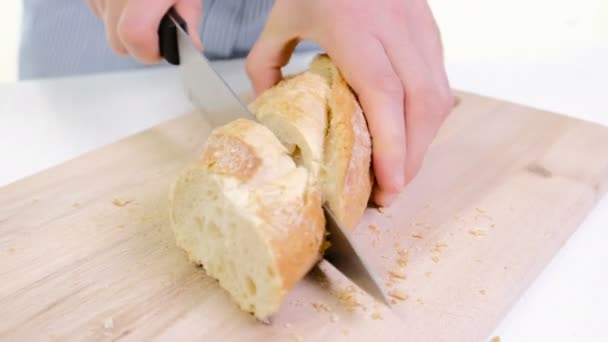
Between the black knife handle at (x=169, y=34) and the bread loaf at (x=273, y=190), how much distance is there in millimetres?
384

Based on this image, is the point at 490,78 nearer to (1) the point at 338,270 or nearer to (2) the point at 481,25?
(2) the point at 481,25

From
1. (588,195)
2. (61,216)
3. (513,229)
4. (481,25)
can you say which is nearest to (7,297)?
(61,216)

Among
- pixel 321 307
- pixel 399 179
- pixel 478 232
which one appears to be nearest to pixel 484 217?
pixel 478 232

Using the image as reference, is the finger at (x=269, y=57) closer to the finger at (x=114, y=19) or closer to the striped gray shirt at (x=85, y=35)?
the finger at (x=114, y=19)

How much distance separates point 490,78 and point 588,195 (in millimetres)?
1166

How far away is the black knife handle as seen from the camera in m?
1.70

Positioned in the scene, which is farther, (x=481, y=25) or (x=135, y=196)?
(x=481, y=25)

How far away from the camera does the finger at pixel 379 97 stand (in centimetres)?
152

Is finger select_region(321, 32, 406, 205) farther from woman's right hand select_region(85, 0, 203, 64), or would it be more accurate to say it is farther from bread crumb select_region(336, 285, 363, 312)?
woman's right hand select_region(85, 0, 203, 64)

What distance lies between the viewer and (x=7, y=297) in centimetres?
136

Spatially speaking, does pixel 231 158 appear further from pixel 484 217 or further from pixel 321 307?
pixel 484 217

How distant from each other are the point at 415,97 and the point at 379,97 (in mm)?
129

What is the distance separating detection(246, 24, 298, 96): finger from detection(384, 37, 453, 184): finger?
358 mm

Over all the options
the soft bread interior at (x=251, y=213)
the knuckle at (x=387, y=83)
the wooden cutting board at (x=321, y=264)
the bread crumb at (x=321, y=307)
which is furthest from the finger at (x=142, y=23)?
the bread crumb at (x=321, y=307)
